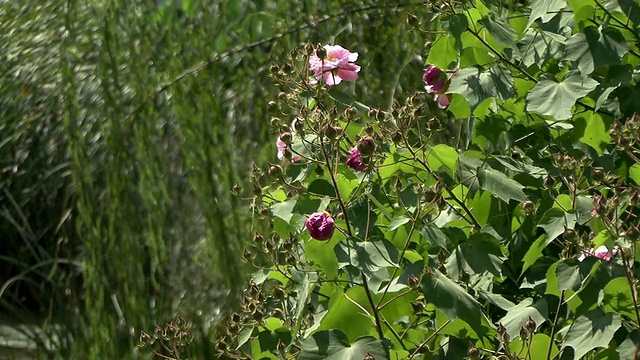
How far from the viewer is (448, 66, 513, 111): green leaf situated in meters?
1.88

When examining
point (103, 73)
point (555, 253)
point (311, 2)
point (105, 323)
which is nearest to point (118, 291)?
point (105, 323)

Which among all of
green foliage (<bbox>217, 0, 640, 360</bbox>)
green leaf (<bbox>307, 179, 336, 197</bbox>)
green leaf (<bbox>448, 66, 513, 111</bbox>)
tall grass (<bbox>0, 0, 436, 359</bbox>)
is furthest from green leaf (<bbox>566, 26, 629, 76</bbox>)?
tall grass (<bbox>0, 0, 436, 359</bbox>)

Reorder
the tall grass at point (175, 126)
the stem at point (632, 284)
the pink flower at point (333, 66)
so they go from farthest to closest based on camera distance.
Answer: the tall grass at point (175, 126)
the pink flower at point (333, 66)
the stem at point (632, 284)

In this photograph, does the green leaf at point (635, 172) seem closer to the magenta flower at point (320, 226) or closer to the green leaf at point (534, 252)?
the green leaf at point (534, 252)

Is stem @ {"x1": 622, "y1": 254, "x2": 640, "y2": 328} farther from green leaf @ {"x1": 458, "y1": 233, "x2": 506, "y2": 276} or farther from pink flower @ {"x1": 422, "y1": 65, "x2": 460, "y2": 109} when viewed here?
pink flower @ {"x1": 422, "y1": 65, "x2": 460, "y2": 109}

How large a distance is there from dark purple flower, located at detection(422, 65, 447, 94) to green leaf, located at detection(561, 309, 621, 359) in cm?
58

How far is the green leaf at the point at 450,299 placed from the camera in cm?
164

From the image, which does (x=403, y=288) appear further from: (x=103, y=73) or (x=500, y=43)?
(x=103, y=73)

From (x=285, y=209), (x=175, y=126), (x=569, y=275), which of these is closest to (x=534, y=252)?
(x=569, y=275)

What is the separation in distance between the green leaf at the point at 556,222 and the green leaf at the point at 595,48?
28 cm

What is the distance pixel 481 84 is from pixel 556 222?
0.29 meters

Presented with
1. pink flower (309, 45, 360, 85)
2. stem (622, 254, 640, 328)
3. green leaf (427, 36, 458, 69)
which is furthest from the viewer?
green leaf (427, 36, 458, 69)

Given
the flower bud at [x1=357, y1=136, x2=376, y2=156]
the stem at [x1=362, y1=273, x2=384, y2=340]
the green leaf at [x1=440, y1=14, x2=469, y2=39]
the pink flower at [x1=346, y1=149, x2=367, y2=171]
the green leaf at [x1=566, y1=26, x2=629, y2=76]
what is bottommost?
the stem at [x1=362, y1=273, x2=384, y2=340]

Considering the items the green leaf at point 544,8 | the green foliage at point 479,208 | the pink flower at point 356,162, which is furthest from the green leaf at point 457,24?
the pink flower at point 356,162
